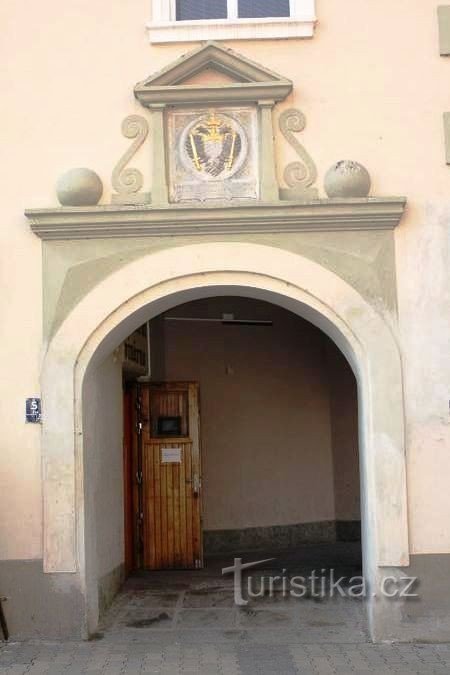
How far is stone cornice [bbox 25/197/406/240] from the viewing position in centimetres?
748

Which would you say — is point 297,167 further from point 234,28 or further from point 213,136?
point 234,28

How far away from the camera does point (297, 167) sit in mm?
7660

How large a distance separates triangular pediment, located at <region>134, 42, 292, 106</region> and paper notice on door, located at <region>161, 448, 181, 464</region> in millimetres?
4526

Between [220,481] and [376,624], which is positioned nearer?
A: [376,624]

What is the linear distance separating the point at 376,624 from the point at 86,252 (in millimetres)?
3974

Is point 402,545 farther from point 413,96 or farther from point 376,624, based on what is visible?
point 413,96

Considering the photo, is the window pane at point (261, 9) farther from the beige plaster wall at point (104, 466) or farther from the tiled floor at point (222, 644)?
the tiled floor at point (222, 644)

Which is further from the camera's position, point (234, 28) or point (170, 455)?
point (170, 455)

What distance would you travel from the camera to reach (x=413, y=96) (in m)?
7.73

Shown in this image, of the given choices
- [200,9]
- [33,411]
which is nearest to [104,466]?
[33,411]

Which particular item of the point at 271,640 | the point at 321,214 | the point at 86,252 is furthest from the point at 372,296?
the point at 271,640

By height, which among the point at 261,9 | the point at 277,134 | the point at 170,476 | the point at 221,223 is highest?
the point at 261,9

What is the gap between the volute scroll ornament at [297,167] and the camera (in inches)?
300

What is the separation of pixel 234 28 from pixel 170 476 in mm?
5294
